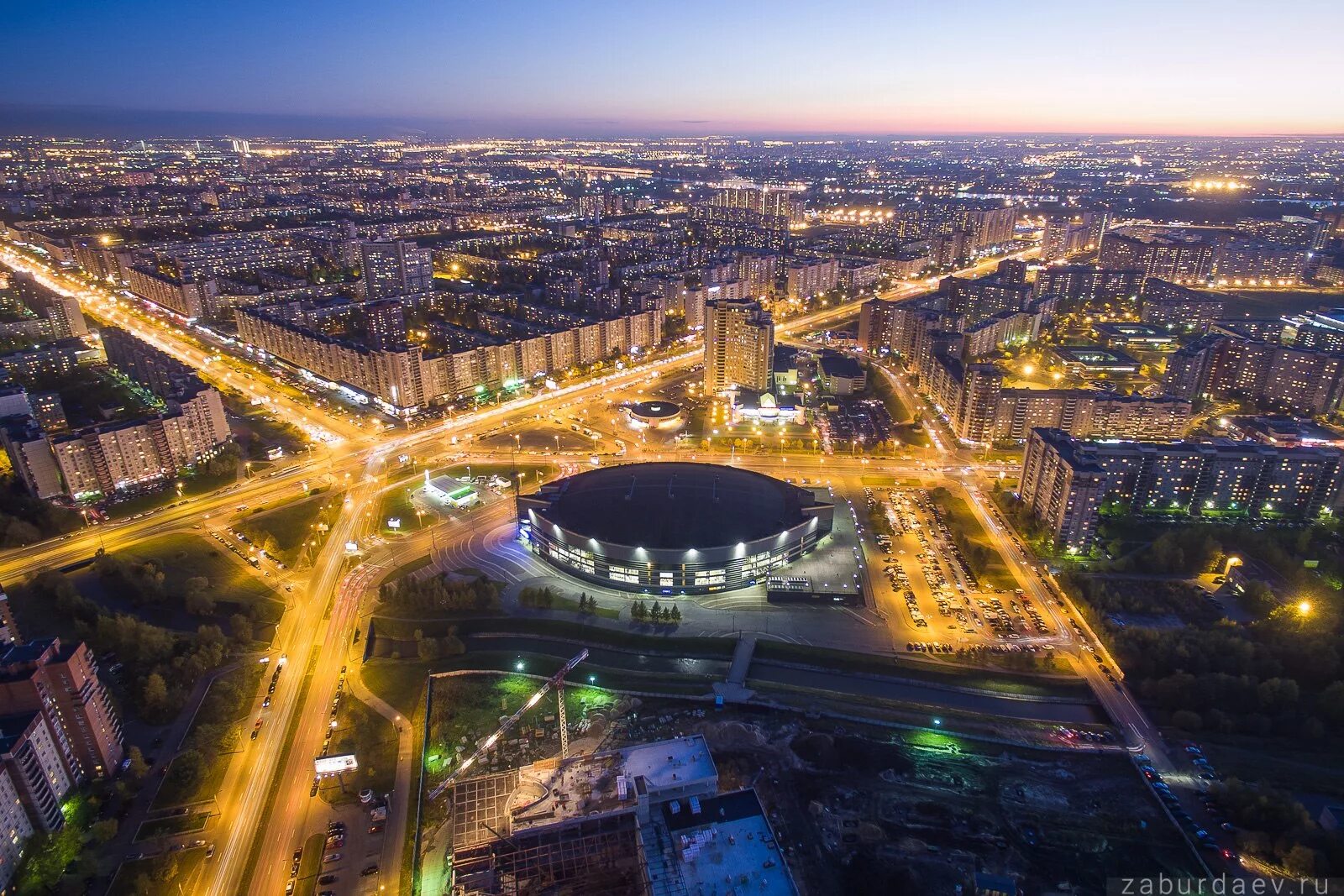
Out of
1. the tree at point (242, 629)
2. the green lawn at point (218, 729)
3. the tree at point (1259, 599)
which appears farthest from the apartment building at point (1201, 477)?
the tree at point (242, 629)

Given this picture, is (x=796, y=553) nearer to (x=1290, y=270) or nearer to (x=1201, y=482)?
(x=1201, y=482)

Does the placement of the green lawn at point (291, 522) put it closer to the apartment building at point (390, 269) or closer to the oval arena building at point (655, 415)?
the oval arena building at point (655, 415)

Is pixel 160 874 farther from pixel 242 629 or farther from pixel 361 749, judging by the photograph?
pixel 242 629

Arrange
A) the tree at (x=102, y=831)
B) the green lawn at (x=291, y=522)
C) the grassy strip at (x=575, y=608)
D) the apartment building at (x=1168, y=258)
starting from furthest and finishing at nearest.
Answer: the apartment building at (x=1168, y=258), the green lawn at (x=291, y=522), the grassy strip at (x=575, y=608), the tree at (x=102, y=831)

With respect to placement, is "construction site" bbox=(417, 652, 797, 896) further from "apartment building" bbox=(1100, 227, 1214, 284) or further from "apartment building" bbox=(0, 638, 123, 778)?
"apartment building" bbox=(1100, 227, 1214, 284)

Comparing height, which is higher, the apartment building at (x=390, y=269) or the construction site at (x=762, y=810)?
the apartment building at (x=390, y=269)

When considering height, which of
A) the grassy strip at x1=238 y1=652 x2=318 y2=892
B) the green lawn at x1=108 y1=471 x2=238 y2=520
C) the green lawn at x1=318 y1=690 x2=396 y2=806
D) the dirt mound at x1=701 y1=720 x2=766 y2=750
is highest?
the green lawn at x1=108 y1=471 x2=238 y2=520

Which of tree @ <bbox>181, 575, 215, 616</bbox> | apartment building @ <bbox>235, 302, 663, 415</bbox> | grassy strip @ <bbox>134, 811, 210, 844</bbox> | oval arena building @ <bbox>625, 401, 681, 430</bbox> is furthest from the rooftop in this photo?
apartment building @ <bbox>235, 302, 663, 415</bbox>
